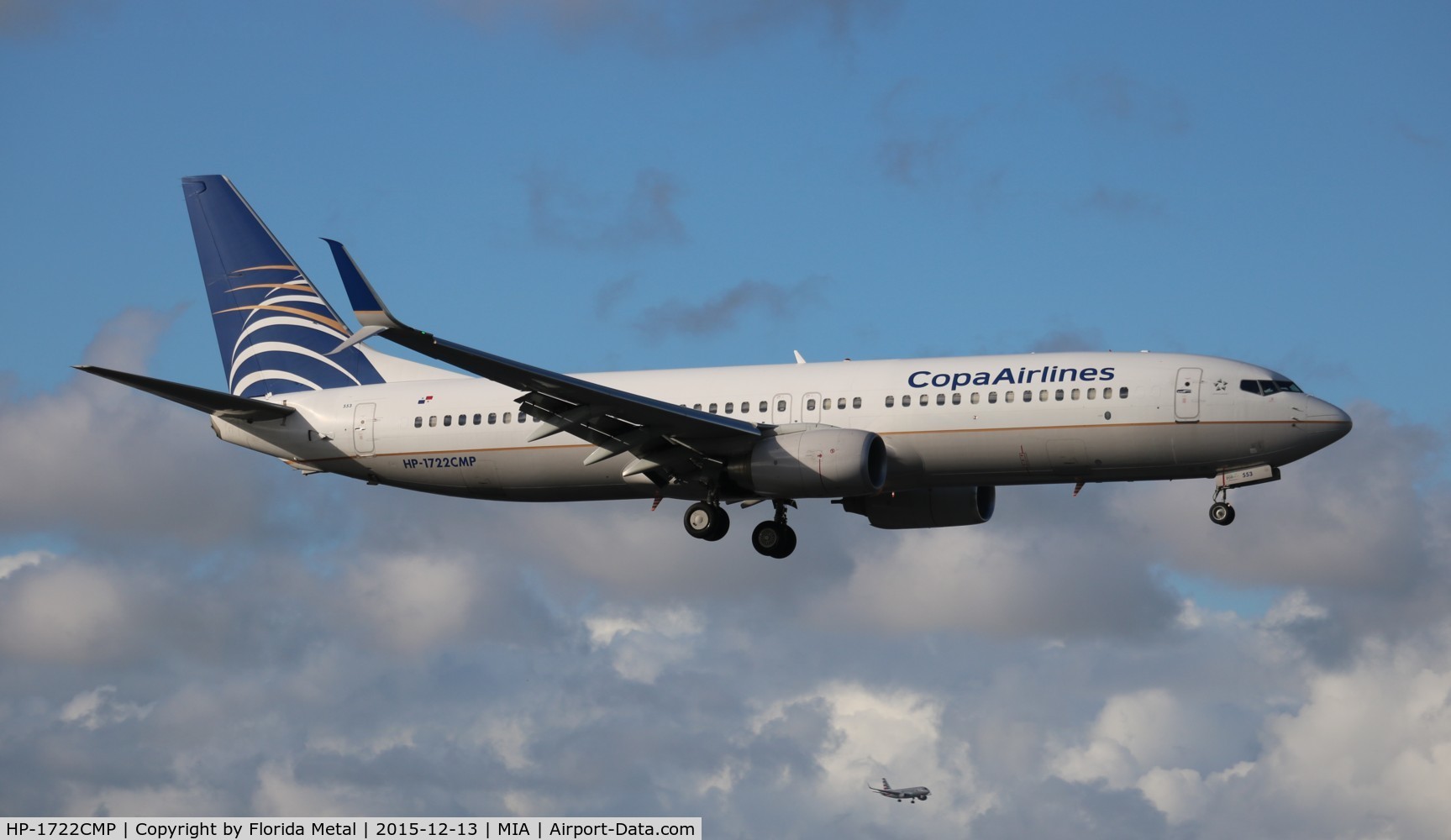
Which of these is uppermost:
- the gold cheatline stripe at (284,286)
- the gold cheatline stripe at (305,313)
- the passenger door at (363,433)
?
the gold cheatline stripe at (284,286)

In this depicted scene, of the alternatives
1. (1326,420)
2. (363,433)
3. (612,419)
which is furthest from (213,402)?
(1326,420)

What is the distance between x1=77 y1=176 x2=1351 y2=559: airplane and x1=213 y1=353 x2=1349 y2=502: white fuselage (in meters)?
0.05

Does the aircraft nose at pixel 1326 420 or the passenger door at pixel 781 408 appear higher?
the passenger door at pixel 781 408

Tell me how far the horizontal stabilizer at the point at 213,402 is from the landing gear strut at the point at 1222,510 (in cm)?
2493

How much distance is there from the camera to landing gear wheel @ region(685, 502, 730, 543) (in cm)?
4862

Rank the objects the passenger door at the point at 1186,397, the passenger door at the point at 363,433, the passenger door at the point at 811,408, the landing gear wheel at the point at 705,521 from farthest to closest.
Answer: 1. the passenger door at the point at 363,433
2. the landing gear wheel at the point at 705,521
3. the passenger door at the point at 811,408
4. the passenger door at the point at 1186,397

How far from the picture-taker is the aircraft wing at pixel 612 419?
40.2m

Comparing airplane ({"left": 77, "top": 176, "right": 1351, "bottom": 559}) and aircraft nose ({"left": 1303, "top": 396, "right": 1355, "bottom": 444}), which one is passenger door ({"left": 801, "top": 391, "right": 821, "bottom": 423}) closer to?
airplane ({"left": 77, "top": 176, "right": 1351, "bottom": 559})

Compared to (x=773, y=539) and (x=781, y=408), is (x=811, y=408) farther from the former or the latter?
(x=773, y=539)

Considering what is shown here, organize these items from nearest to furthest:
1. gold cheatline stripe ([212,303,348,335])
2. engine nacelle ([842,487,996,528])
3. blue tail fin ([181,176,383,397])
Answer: engine nacelle ([842,487,996,528]), blue tail fin ([181,176,383,397]), gold cheatline stripe ([212,303,348,335])

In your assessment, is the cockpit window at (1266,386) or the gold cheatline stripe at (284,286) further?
the gold cheatline stripe at (284,286)

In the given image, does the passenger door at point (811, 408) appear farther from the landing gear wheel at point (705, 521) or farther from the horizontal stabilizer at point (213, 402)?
the horizontal stabilizer at point (213, 402)

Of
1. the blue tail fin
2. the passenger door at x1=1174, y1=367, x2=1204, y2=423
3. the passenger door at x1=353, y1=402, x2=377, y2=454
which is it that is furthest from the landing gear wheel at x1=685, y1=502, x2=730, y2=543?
the passenger door at x1=1174, y1=367, x2=1204, y2=423

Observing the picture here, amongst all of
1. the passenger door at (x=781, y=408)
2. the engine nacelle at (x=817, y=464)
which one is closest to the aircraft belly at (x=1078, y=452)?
the engine nacelle at (x=817, y=464)
